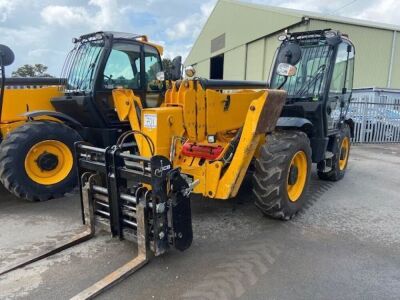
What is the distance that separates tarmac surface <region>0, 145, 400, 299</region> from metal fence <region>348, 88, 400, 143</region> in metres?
7.60

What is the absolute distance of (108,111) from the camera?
5.59 meters

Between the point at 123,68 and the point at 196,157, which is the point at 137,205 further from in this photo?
the point at 123,68

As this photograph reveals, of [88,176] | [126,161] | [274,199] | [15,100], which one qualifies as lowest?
[274,199]

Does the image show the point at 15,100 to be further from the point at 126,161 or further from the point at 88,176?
the point at 126,161

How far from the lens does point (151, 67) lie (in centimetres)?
624

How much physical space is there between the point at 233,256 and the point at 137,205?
1.10 metres

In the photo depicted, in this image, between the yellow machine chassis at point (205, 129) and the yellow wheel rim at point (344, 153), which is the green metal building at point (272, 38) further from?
the yellow machine chassis at point (205, 129)

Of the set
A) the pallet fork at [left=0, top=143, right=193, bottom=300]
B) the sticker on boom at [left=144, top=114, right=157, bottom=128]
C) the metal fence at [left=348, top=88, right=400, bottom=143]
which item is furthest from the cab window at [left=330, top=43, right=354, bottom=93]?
the metal fence at [left=348, top=88, right=400, bottom=143]

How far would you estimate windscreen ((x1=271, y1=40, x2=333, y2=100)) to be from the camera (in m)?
5.13

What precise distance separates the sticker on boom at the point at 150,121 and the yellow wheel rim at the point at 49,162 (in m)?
1.92

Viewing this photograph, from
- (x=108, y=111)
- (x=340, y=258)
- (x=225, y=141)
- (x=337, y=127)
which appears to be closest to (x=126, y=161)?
(x=225, y=141)

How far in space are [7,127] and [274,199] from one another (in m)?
4.06

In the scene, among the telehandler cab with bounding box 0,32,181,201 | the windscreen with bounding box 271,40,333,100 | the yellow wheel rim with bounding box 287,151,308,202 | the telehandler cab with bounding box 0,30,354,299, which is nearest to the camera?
the telehandler cab with bounding box 0,30,354,299

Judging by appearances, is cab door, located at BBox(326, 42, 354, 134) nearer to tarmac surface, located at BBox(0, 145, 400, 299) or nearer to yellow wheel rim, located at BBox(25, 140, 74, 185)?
tarmac surface, located at BBox(0, 145, 400, 299)
